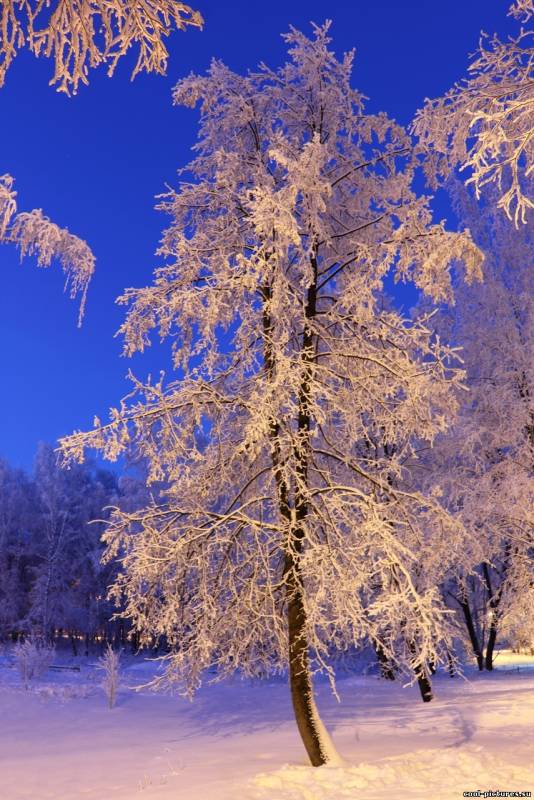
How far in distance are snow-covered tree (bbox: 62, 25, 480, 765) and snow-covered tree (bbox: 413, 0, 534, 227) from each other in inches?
51.4

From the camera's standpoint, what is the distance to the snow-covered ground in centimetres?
652

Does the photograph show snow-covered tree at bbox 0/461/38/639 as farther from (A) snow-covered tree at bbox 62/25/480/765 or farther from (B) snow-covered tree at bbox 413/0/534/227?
(B) snow-covered tree at bbox 413/0/534/227

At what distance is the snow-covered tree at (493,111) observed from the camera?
4916 millimetres

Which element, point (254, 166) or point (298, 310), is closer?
point (298, 310)

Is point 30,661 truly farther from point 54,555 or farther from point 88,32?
point 88,32

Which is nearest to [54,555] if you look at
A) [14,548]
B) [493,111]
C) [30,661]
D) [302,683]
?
[14,548]

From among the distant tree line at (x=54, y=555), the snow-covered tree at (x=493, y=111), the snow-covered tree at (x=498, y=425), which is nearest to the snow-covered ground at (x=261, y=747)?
the snow-covered tree at (x=498, y=425)

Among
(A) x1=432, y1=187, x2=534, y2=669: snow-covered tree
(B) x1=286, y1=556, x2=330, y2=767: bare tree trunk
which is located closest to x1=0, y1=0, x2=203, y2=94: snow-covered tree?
(B) x1=286, y1=556, x2=330, y2=767: bare tree trunk

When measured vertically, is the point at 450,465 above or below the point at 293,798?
above

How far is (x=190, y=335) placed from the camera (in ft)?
26.6

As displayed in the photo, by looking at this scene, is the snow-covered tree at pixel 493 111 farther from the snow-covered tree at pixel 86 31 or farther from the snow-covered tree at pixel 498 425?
the snow-covered tree at pixel 498 425

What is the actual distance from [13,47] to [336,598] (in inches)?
210

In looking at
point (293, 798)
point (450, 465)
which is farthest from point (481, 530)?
point (293, 798)

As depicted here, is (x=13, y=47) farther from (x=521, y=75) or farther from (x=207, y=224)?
(x=207, y=224)
